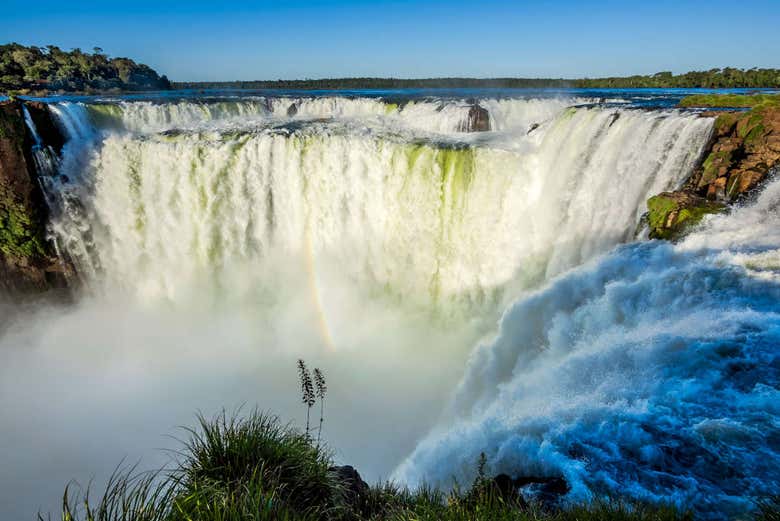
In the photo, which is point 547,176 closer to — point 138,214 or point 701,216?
point 701,216

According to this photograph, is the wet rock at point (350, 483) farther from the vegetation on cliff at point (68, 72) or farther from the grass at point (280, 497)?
the vegetation on cliff at point (68, 72)

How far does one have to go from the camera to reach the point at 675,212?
7012 millimetres

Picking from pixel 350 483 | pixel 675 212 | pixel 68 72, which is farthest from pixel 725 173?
pixel 68 72

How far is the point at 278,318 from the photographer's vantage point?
558 inches

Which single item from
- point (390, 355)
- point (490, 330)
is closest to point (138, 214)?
point (390, 355)

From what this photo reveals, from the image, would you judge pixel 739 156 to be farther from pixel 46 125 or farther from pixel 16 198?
pixel 46 125

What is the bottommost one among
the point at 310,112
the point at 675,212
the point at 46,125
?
the point at 675,212

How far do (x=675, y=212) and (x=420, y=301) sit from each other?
7352 mm

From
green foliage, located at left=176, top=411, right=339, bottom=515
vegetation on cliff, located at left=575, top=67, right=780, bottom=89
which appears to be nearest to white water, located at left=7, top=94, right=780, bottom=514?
green foliage, located at left=176, top=411, right=339, bottom=515

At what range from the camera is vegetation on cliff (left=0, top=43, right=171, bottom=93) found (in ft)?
141

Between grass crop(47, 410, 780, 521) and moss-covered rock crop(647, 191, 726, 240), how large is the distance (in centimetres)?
485

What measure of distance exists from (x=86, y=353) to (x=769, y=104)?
17.6m

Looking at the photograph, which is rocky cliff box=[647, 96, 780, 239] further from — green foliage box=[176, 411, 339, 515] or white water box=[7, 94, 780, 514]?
green foliage box=[176, 411, 339, 515]

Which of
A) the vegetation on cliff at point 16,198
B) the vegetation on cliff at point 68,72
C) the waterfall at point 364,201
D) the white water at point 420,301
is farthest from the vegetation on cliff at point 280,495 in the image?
the vegetation on cliff at point 68,72
